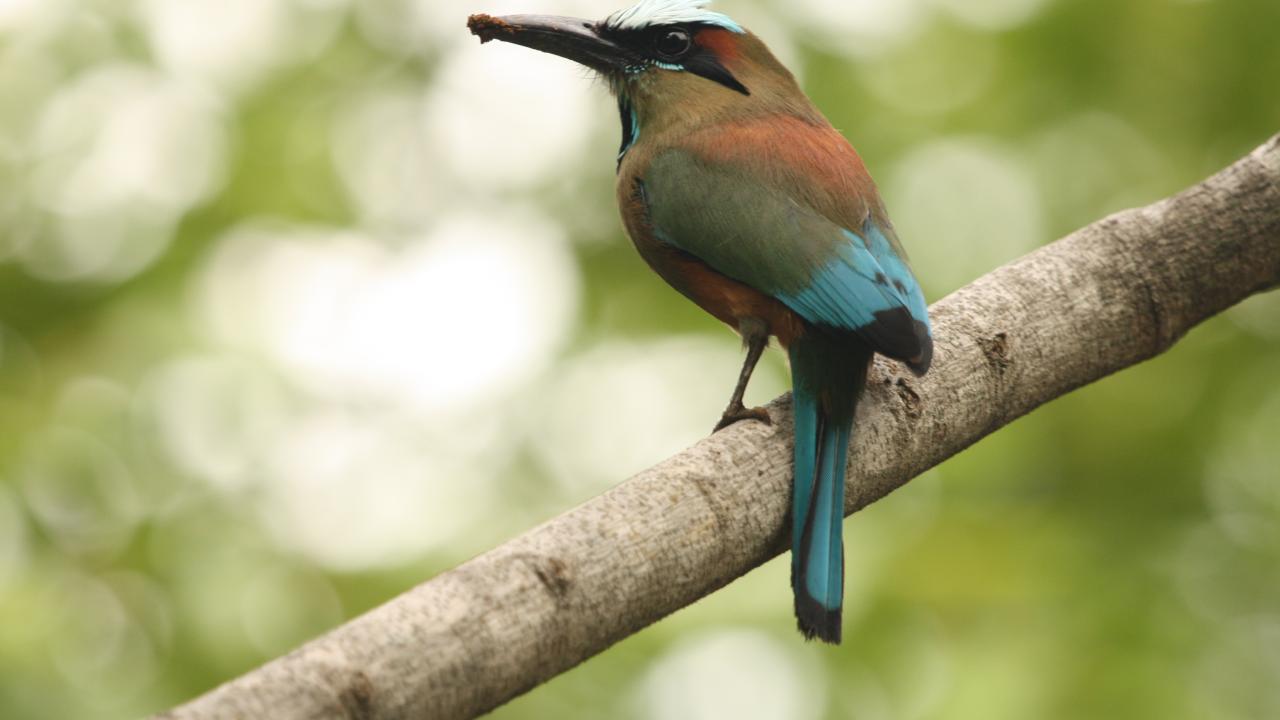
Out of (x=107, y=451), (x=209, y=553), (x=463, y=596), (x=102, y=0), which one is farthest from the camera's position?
(x=102, y=0)

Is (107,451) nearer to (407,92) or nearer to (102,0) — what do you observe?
(102,0)

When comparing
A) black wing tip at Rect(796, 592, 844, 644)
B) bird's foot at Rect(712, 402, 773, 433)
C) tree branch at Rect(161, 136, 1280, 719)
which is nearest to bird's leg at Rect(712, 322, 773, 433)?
bird's foot at Rect(712, 402, 773, 433)

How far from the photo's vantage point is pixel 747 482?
2705mm

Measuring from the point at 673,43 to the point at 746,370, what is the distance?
1.24 metres

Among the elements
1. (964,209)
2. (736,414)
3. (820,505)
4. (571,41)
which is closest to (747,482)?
(820,505)

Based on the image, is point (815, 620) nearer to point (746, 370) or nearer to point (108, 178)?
point (746, 370)

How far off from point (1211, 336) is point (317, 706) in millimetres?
3874

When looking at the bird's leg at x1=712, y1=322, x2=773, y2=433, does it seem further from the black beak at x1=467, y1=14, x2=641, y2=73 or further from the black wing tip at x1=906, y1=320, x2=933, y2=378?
the black beak at x1=467, y1=14, x2=641, y2=73

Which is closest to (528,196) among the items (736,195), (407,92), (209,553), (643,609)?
(407,92)

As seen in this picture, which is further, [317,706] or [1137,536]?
[1137,536]

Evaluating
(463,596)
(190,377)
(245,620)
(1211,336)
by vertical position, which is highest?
(463,596)

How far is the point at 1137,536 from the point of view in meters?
4.32

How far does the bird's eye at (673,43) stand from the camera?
13.8ft

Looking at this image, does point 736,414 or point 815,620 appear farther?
point 736,414
